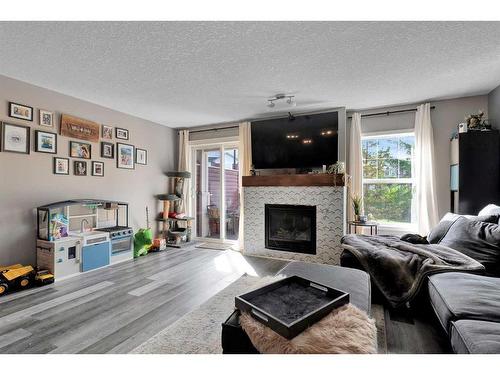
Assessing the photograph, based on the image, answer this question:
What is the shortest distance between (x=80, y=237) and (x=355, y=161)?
403 cm

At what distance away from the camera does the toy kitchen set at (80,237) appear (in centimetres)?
295

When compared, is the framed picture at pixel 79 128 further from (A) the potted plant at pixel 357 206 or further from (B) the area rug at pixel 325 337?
(A) the potted plant at pixel 357 206

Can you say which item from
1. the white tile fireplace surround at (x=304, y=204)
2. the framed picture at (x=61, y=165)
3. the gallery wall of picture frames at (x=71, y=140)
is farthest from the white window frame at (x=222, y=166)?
the framed picture at (x=61, y=165)

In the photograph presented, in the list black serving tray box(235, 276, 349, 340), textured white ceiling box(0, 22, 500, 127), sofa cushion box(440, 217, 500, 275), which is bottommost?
black serving tray box(235, 276, 349, 340)

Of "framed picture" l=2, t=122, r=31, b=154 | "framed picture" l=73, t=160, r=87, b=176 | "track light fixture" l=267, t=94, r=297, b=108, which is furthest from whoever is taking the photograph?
"framed picture" l=73, t=160, r=87, b=176

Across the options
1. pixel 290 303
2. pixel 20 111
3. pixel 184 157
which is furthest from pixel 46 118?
pixel 290 303

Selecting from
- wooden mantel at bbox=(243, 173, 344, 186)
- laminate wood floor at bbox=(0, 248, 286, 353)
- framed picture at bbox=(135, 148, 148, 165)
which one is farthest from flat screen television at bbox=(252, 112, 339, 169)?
framed picture at bbox=(135, 148, 148, 165)

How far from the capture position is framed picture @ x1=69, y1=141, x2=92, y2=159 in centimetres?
341

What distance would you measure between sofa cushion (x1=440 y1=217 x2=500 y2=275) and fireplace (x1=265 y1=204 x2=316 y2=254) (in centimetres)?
171

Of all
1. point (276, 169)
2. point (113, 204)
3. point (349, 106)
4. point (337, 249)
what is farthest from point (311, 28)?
point (113, 204)

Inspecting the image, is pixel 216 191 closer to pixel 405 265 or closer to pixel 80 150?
pixel 80 150

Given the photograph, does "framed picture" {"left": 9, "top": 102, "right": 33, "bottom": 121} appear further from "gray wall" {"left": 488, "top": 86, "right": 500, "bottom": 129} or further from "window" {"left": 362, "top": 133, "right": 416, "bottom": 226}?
"gray wall" {"left": 488, "top": 86, "right": 500, "bottom": 129}

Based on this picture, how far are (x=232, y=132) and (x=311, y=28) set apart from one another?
A: 2.92 m

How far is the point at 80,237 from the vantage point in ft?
10.4
